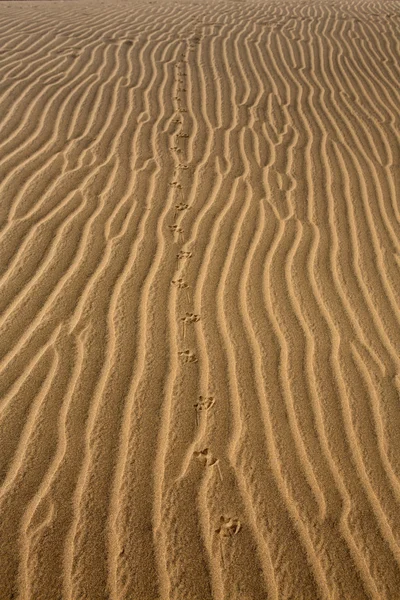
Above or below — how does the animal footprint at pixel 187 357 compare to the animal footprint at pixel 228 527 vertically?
above

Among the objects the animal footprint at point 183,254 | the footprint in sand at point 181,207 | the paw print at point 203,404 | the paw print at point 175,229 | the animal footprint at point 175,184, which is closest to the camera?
the paw print at point 203,404

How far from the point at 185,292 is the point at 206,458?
4.12ft

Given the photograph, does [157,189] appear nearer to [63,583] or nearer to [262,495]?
[262,495]

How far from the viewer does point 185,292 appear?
3445 mm

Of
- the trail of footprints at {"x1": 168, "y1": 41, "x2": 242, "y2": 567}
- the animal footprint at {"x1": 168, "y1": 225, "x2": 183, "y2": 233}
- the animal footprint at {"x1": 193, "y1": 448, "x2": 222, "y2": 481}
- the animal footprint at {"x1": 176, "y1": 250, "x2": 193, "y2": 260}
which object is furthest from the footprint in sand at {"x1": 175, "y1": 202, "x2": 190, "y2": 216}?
the animal footprint at {"x1": 193, "y1": 448, "x2": 222, "y2": 481}

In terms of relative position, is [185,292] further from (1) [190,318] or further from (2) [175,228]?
(2) [175,228]

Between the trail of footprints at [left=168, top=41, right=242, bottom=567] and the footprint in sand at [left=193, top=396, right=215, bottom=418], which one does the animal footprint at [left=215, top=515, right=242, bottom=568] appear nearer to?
the trail of footprints at [left=168, top=41, right=242, bottom=567]

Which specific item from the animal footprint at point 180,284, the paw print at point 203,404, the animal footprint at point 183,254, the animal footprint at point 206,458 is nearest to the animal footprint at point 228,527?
the animal footprint at point 206,458

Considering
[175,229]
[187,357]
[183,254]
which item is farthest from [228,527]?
[175,229]

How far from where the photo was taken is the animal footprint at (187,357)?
9.75 feet

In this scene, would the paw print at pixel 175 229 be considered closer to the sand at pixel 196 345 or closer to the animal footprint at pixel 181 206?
the sand at pixel 196 345

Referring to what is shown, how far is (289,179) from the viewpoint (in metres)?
4.86

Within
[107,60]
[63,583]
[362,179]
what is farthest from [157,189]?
[107,60]

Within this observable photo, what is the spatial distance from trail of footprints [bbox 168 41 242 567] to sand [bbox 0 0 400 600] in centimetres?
1
